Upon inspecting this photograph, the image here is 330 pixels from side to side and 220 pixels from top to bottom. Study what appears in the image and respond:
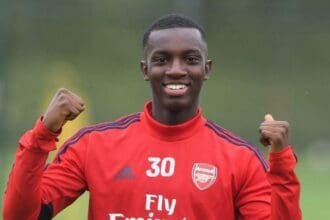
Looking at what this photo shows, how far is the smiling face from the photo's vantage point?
3.56 m

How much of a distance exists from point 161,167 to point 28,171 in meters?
0.44

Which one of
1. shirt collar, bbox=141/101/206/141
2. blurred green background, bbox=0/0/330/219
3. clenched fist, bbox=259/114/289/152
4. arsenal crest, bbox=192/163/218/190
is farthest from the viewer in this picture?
blurred green background, bbox=0/0/330/219

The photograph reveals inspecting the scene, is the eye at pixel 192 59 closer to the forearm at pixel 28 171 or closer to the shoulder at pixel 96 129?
the shoulder at pixel 96 129

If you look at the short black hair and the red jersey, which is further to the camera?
the short black hair

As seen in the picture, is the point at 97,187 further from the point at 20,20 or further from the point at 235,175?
the point at 20,20

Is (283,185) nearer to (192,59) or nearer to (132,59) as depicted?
(192,59)

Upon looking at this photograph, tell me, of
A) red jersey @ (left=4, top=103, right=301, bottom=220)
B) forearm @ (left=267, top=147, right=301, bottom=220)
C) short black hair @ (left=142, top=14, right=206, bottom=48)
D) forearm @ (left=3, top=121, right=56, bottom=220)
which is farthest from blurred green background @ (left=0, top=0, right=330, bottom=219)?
forearm @ (left=267, top=147, right=301, bottom=220)

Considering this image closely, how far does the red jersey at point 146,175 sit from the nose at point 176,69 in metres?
0.19

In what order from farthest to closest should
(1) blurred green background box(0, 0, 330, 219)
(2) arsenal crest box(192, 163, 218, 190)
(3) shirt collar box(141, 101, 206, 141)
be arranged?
(1) blurred green background box(0, 0, 330, 219)
(3) shirt collar box(141, 101, 206, 141)
(2) arsenal crest box(192, 163, 218, 190)

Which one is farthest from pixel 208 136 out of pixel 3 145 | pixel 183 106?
pixel 3 145

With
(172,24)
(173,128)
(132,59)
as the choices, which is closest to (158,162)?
(173,128)

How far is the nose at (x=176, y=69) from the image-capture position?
11.6 ft

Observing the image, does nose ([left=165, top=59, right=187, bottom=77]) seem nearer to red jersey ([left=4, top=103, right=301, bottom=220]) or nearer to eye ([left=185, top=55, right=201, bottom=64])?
eye ([left=185, top=55, right=201, bottom=64])

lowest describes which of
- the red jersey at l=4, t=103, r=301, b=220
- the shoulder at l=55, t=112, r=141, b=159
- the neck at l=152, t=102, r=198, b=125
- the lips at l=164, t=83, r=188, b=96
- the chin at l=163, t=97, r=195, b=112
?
the red jersey at l=4, t=103, r=301, b=220
